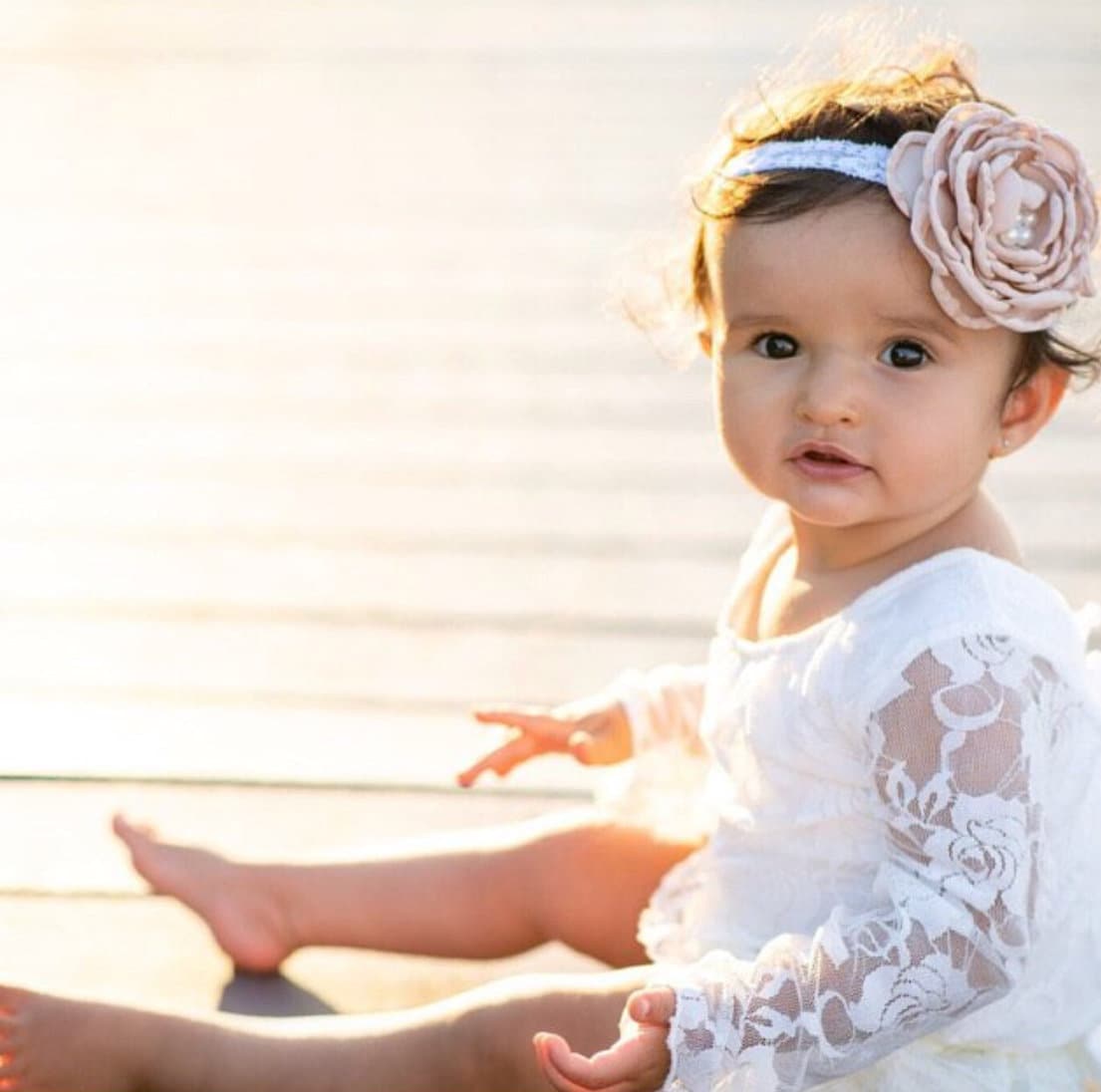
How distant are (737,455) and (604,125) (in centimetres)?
337

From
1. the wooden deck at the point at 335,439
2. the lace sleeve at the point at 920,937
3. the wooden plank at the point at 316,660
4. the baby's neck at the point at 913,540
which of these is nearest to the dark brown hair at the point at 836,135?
the baby's neck at the point at 913,540

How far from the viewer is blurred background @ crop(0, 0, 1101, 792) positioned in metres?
2.77

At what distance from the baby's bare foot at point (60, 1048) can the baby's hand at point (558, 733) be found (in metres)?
0.43

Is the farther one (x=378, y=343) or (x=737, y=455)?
(x=378, y=343)

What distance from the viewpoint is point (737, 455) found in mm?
1781

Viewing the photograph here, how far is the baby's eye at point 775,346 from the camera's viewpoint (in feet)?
5.70

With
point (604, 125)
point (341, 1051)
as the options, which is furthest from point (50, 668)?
point (604, 125)

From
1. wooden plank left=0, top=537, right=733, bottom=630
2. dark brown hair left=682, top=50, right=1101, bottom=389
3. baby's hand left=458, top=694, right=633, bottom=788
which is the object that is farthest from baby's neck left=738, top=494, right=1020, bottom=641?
wooden plank left=0, top=537, right=733, bottom=630

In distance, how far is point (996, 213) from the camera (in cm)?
167

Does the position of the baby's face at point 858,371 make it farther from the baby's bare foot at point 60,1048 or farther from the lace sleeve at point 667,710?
the baby's bare foot at point 60,1048

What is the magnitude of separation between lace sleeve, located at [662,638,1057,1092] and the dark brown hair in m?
0.27

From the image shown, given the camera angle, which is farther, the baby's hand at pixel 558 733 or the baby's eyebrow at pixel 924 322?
the baby's hand at pixel 558 733

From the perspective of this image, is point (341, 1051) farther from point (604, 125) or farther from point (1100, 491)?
point (604, 125)

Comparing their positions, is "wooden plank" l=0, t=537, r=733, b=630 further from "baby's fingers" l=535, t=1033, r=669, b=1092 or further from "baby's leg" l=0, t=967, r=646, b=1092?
"baby's fingers" l=535, t=1033, r=669, b=1092
